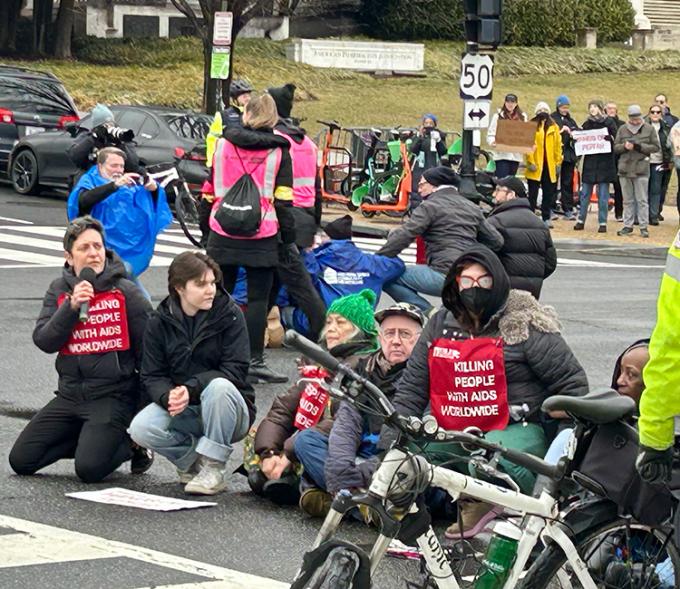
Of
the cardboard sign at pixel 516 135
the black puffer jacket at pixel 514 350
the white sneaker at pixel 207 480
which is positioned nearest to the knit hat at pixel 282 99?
the white sneaker at pixel 207 480

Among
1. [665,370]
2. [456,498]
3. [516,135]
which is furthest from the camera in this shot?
[516,135]

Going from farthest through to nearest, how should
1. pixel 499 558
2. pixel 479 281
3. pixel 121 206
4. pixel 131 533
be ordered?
1. pixel 121 206
2. pixel 131 533
3. pixel 479 281
4. pixel 499 558

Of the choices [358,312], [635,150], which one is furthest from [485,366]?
[635,150]

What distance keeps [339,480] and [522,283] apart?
193 inches

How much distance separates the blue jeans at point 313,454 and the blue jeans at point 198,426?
44cm

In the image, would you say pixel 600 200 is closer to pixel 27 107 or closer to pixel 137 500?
pixel 27 107

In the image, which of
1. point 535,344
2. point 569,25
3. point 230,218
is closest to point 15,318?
point 230,218

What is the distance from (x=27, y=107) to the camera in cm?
2767

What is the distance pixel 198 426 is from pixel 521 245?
439cm

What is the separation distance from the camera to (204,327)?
8312 mm

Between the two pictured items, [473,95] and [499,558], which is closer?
[499,558]

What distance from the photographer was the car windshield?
2767cm

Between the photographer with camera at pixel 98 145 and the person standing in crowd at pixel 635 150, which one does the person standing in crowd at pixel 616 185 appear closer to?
the person standing in crowd at pixel 635 150

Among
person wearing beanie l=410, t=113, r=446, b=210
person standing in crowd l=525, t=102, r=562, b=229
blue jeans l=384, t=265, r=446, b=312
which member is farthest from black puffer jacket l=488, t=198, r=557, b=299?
person wearing beanie l=410, t=113, r=446, b=210
